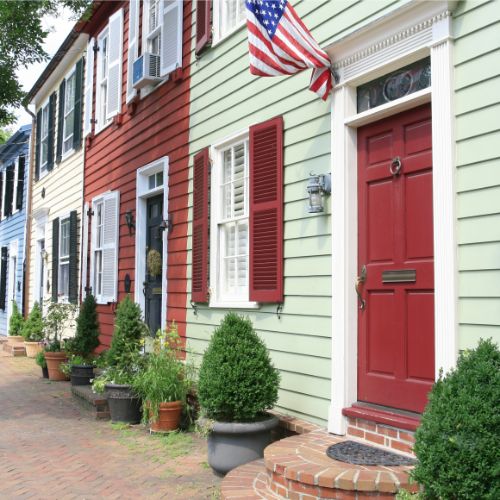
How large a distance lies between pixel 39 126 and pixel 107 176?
21.5 feet

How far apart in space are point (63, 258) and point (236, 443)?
29.3 feet

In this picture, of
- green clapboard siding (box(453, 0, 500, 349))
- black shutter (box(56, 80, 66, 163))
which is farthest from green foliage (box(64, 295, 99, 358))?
green clapboard siding (box(453, 0, 500, 349))

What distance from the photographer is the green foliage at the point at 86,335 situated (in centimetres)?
927

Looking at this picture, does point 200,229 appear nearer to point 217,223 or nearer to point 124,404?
point 217,223

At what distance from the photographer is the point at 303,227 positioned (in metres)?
5.20

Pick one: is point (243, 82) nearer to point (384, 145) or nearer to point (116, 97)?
point (384, 145)

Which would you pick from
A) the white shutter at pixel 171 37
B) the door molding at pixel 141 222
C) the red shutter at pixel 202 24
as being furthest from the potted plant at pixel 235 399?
the white shutter at pixel 171 37

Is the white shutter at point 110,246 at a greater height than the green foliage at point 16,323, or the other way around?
the white shutter at point 110,246

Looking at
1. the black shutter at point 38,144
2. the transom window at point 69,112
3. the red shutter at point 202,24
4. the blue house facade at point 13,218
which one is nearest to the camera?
the red shutter at point 202,24

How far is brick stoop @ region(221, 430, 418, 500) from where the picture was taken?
3.38 m

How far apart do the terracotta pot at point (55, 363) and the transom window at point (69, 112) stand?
4.75m

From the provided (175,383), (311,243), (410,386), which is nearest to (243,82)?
(311,243)

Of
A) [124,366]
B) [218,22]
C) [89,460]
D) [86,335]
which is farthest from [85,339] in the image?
[218,22]

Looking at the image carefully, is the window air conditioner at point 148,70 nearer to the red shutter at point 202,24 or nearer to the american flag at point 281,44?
the red shutter at point 202,24
